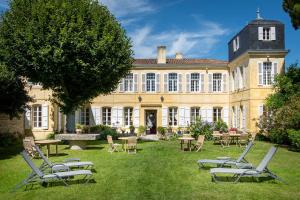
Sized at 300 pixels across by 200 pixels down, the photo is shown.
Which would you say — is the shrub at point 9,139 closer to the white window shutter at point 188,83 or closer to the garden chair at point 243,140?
the garden chair at point 243,140

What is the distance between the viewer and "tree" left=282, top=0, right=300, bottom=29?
→ 16984 mm

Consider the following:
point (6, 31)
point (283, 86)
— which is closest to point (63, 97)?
point (6, 31)

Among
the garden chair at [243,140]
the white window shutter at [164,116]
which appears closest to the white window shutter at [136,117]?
the white window shutter at [164,116]

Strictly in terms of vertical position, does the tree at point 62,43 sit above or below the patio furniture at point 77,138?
above

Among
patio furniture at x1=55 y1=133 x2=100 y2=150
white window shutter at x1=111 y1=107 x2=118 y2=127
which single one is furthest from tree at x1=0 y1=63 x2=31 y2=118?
white window shutter at x1=111 y1=107 x2=118 y2=127

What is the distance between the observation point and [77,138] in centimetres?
1795

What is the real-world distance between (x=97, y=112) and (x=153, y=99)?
4451mm

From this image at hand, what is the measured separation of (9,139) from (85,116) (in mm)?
9528

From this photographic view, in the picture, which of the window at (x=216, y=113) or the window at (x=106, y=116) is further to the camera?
the window at (x=106, y=116)

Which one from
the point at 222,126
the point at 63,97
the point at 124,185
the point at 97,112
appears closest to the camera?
the point at 124,185

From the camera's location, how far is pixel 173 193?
819cm

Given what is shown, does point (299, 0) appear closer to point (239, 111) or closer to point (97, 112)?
point (239, 111)

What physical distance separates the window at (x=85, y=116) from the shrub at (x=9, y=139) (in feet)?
20.4

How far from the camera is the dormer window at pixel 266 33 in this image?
25312 mm
